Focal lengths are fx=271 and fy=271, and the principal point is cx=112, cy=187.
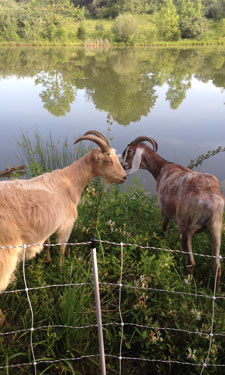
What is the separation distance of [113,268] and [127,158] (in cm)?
195

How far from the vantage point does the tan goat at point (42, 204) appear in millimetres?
2229

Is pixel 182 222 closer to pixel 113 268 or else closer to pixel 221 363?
pixel 113 268

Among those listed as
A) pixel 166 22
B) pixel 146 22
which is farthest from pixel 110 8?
pixel 166 22

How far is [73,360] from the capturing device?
2.07 m

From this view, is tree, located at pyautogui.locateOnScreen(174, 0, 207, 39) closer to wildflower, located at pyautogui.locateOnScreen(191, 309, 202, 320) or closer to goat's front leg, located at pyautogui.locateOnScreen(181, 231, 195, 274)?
goat's front leg, located at pyautogui.locateOnScreen(181, 231, 195, 274)

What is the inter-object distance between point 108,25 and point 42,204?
4963cm

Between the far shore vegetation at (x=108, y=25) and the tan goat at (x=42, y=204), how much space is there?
112 ft

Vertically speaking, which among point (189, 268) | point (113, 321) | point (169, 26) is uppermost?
point (169, 26)

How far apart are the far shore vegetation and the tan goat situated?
1344 inches

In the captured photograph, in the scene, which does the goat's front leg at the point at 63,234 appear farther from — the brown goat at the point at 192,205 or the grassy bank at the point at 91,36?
the grassy bank at the point at 91,36

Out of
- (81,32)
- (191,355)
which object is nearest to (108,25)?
(81,32)

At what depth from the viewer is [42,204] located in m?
2.49

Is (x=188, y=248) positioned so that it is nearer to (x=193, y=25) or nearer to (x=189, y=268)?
(x=189, y=268)

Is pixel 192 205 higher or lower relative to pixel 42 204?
lower
